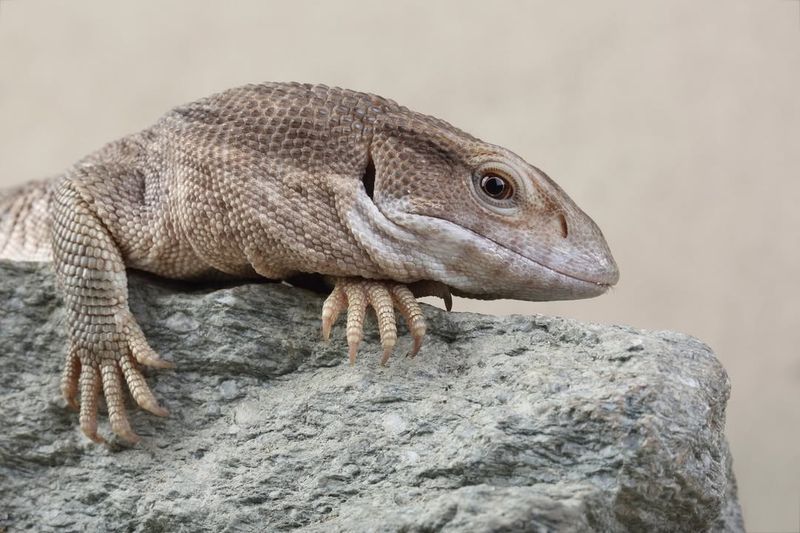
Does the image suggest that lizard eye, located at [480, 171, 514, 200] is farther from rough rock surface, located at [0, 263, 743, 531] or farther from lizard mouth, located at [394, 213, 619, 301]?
rough rock surface, located at [0, 263, 743, 531]

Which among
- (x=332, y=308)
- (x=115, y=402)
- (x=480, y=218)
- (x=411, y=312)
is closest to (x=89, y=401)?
(x=115, y=402)

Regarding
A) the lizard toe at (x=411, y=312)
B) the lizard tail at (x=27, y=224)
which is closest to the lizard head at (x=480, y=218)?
the lizard toe at (x=411, y=312)

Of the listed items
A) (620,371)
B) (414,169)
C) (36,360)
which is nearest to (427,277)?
(414,169)

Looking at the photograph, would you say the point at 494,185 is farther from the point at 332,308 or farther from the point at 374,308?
the point at 332,308

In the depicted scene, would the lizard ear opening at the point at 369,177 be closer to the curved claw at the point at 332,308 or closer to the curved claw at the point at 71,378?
the curved claw at the point at 332,308

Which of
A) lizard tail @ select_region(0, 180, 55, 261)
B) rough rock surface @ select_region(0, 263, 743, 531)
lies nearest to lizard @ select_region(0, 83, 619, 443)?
rough rock surface @ select_region(0, 263, 743, 531)

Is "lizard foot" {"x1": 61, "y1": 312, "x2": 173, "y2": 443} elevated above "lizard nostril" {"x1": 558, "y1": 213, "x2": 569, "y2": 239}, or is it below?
below
